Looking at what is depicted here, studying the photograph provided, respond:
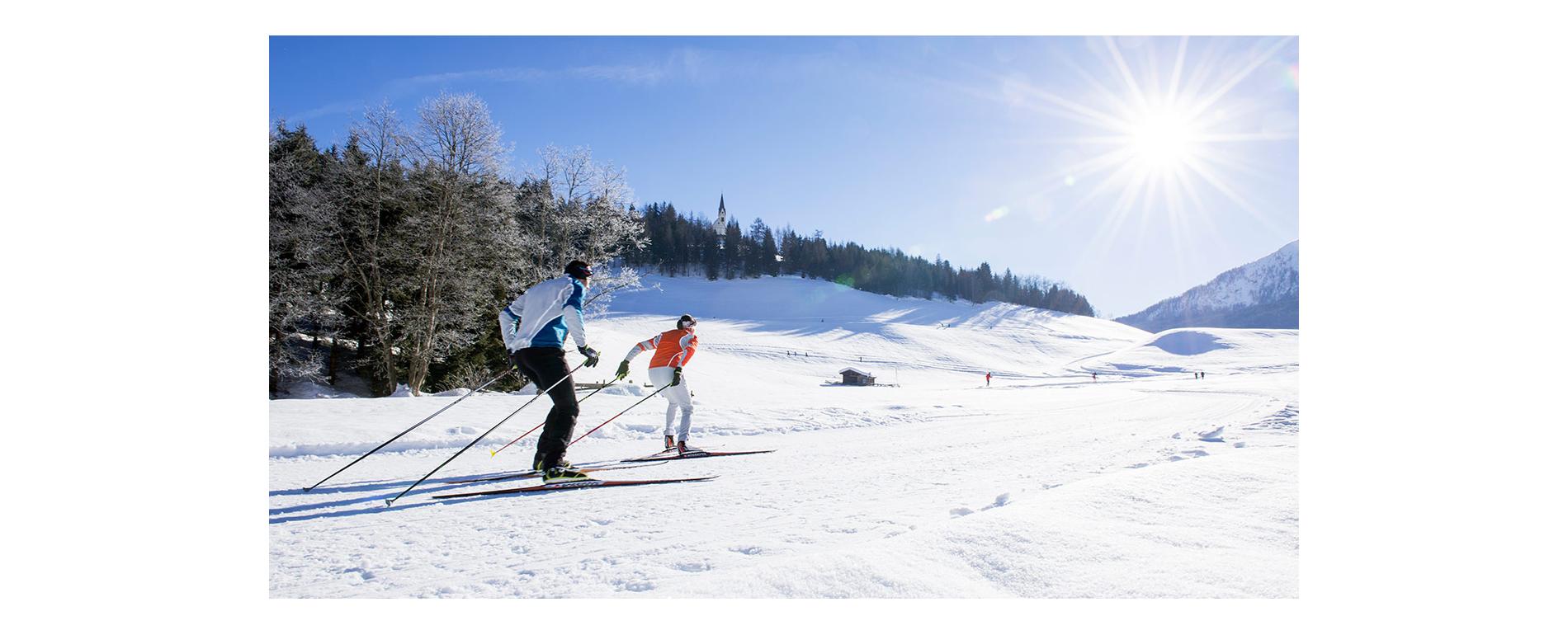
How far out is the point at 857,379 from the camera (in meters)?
33.0

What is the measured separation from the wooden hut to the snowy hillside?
85.6 metres

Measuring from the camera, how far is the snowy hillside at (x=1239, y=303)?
4139 inches

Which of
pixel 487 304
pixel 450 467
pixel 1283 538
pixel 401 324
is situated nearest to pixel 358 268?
pixel 401 324

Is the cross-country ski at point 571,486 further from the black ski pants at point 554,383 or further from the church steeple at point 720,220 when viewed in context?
the church steeple at point 720,220

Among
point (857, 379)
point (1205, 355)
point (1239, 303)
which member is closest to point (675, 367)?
point (857, 379)

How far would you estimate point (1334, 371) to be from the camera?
3197 millimetres

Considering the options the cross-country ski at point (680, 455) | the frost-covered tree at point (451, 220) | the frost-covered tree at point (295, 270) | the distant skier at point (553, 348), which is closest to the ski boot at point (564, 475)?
the distant skier at point (553, 348)

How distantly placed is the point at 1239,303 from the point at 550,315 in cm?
19414

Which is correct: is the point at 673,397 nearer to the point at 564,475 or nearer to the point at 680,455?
the point at 680,455

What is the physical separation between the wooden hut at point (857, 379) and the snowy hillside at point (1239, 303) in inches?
3368

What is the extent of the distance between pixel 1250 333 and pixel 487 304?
254ft

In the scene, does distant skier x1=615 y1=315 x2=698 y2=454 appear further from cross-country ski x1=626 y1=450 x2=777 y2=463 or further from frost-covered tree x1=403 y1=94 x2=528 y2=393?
frost-covered tree x1=403 y1=94 x2=528 y2=393

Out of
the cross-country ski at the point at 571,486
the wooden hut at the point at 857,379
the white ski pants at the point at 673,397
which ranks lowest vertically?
the wooden hut at the point at 857,379

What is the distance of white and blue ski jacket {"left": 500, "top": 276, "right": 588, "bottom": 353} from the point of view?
4566 millimetres
